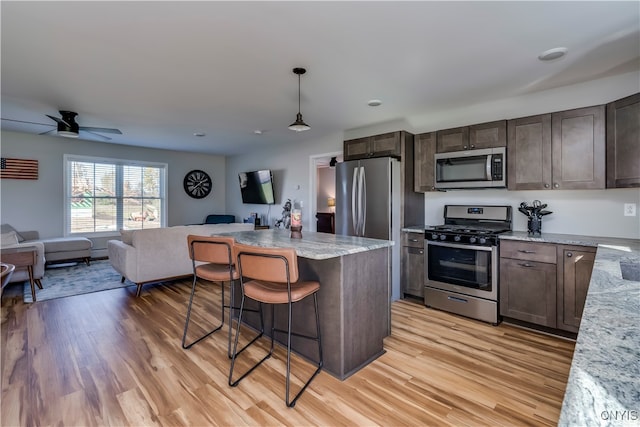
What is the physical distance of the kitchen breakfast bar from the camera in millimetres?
2197

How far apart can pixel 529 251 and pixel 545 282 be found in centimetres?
30

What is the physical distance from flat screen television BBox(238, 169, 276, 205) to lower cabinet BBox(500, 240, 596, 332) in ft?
15.1

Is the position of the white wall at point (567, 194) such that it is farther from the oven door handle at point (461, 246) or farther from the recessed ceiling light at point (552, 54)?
the recessed ceiling light at point (552, 54)

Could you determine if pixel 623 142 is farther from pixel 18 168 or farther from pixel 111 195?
pixel 18 168

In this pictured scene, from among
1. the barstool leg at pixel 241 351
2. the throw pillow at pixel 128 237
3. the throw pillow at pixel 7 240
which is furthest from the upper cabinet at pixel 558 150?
the throw pillow at pixel 7 240

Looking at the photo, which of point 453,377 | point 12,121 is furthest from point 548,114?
point 12,121

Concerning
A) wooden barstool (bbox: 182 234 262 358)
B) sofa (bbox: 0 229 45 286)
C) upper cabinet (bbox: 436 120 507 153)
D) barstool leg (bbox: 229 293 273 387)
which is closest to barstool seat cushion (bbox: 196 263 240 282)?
wooden barstool (bbox: 182 234 262 358)

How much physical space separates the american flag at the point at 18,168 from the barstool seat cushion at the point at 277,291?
5945mm

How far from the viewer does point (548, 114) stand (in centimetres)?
307

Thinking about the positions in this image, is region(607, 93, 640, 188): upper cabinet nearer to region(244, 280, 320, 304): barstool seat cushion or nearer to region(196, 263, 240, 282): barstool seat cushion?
region(244, 280, 320, 304): barstool seat cushion

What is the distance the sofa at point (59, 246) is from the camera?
529 cm

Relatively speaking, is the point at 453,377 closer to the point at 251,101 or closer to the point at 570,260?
the point at 570,260

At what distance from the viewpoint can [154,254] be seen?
4191 mm

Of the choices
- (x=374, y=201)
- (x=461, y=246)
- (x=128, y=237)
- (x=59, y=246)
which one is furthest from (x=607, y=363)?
(x=59, y=246)
